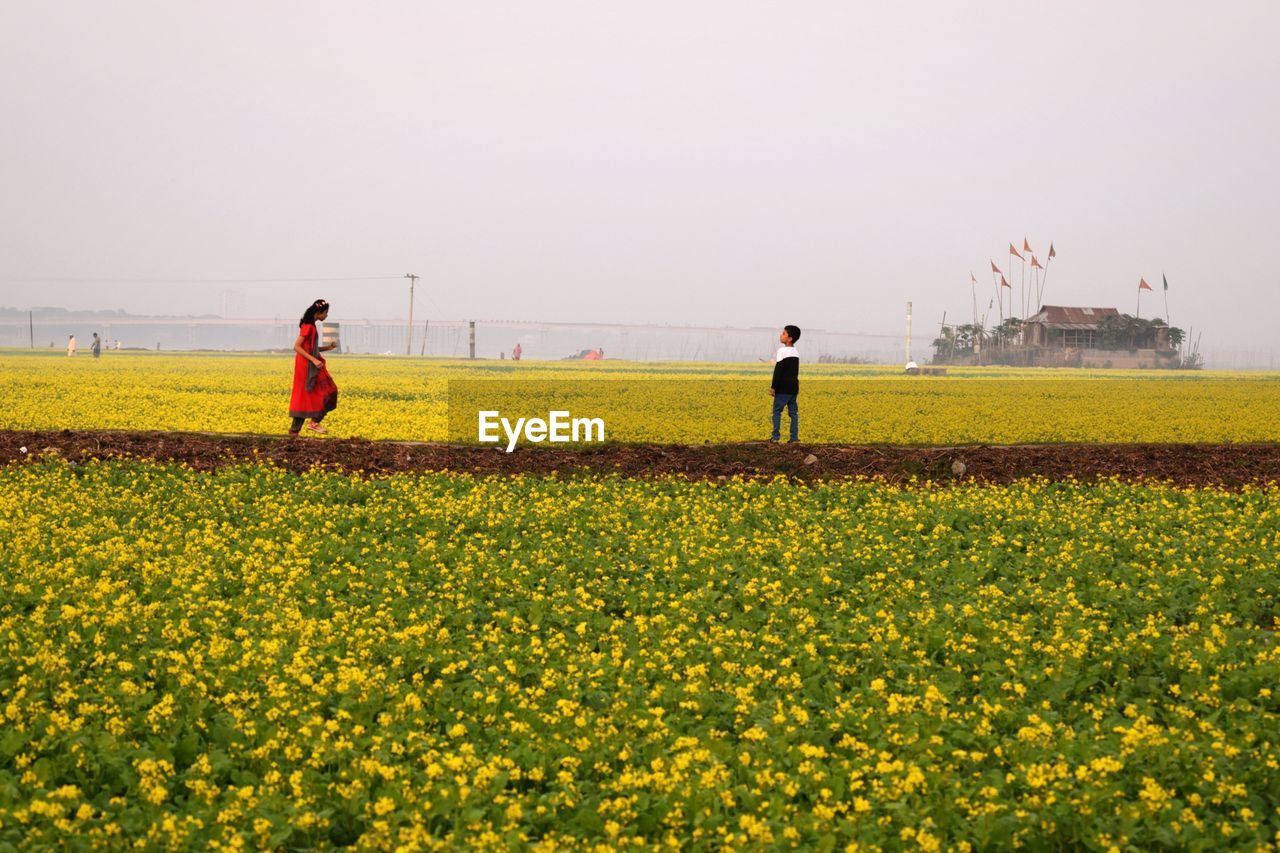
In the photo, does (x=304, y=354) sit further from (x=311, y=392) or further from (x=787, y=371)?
(x=787, y=371)

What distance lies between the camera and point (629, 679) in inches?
336

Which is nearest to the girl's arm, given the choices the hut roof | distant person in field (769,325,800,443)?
distant person in field (769,325,800,443)

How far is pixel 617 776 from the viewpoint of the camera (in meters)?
7.05

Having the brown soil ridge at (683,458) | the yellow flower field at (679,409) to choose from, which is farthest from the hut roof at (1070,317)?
the brown soil ridge at (683,458)

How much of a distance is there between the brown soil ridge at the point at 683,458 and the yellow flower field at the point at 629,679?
4082 mm

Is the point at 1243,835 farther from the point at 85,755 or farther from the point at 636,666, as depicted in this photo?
the point at 85,755

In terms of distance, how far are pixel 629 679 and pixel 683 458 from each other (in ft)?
38.4

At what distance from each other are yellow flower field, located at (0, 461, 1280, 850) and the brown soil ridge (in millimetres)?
4082

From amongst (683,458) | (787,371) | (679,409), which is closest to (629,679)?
(683,458)

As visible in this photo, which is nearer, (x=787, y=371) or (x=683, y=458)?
(x=683, y=458)

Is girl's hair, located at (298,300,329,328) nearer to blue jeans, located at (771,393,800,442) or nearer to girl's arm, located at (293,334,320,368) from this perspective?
girl's arm, located at (293,334,320,368)

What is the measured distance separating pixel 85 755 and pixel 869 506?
1104 centimetres

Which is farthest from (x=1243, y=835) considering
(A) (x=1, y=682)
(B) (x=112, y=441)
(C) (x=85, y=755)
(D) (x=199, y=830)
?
(B) (x=112, y=441)

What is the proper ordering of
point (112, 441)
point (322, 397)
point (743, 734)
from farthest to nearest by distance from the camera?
point (322, 397) < point (112, 441) < point (743, 734)
